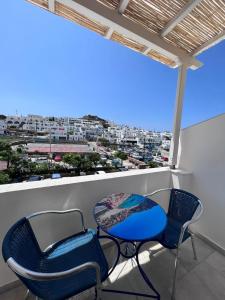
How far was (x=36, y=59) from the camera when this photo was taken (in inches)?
70.4

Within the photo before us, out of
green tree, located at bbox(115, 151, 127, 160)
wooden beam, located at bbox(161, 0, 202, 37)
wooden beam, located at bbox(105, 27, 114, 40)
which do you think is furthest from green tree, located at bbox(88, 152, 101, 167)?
wooden beam, located at bbox(161, 0, 202, 37)

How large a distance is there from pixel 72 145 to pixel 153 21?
1.68 metres

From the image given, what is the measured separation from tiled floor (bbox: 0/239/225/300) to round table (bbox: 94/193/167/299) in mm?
151

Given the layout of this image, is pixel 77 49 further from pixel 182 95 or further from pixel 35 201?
pixel 35 201

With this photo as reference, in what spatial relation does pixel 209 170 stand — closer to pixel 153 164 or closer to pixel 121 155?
pixel 153 164

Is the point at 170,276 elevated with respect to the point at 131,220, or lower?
lower

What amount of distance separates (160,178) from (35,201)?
5.51 ft

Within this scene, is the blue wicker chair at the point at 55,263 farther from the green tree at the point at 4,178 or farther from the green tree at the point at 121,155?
the green tree at the point at 121,155

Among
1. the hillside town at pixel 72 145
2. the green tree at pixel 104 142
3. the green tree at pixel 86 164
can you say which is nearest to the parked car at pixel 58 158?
the hillside town at pixel 72 145

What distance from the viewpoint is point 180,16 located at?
163cm

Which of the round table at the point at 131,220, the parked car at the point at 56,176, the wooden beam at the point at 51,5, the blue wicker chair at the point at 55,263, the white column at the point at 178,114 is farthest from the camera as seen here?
the white column at the point at 178,114

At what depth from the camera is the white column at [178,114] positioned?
2279mm

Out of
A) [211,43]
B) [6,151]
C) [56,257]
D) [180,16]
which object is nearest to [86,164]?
[6,151]

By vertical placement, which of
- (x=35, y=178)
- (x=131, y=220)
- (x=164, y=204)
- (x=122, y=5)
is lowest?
(x=164, y=204)
